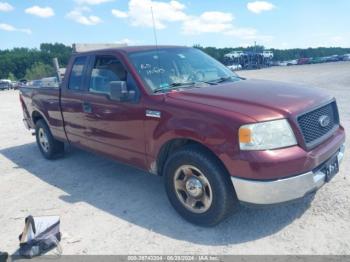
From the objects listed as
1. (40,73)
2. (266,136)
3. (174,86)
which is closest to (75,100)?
(174,86)

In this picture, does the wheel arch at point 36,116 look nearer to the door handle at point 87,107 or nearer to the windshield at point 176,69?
the door handle at point 87,107

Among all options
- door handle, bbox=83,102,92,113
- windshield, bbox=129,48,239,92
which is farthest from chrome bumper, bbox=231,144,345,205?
door handle, bbox=83,102,92,113

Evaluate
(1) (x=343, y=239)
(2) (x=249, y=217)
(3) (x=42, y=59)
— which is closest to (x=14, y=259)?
(2) (x=249, y=217)

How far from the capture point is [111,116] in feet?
13.7

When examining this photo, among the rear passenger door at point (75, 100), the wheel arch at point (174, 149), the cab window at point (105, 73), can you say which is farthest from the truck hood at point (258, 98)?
the rear passenger door at point (75, 100)

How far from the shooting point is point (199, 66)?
4.50 metres

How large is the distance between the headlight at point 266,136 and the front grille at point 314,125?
20 centimetres

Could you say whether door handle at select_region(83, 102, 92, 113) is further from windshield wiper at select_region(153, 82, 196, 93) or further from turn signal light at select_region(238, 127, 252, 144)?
turn signal light at select_region(238, 127, 252, 144)

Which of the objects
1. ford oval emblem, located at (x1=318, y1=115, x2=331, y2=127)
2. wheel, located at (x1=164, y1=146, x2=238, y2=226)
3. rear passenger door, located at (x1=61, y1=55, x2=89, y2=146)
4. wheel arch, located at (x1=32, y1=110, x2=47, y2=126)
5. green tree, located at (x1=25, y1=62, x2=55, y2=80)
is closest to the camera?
wheel, located at (x1=164, y1=146, x2=238, y2=226)

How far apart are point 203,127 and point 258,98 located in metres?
0.64

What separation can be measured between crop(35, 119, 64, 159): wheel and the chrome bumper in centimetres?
406

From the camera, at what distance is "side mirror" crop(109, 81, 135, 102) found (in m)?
3.74

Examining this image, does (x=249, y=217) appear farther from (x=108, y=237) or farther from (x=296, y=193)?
(x=108, y=237)

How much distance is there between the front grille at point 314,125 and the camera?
10.1 feet
